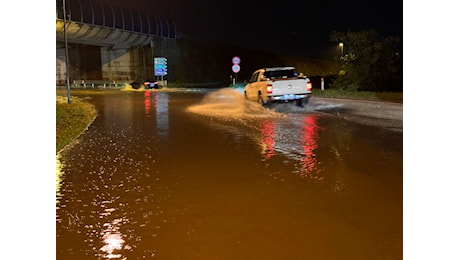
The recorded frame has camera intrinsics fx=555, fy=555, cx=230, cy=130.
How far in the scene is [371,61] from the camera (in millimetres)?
34500

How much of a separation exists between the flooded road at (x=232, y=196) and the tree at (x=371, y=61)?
2123 centimetres

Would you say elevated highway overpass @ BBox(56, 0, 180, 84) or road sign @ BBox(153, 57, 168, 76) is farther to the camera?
road sign @ BBox(153, 57, 168, 76)

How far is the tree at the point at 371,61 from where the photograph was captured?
3438 centimetres

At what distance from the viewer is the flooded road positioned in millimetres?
5629

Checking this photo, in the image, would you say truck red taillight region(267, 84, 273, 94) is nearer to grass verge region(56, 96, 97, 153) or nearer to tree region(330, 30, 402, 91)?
grass verge region(56, 96, 97, 153)

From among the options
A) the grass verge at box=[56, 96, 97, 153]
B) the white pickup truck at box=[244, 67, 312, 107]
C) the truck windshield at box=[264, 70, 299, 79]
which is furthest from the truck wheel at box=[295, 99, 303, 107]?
the grass verge at box=[56, 96, 97, 153]

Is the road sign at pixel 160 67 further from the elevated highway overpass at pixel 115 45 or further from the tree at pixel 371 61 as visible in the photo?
the tree at pixel 371 61

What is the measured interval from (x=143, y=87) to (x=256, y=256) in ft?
166

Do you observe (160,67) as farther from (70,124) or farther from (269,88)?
(70,124)

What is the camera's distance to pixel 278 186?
8.25m

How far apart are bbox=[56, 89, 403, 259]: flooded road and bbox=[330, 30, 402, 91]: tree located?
21227 mm

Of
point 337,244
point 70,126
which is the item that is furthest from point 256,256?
point 70,126

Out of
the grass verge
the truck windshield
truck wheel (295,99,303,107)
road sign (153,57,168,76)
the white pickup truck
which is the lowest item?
the grass verge
